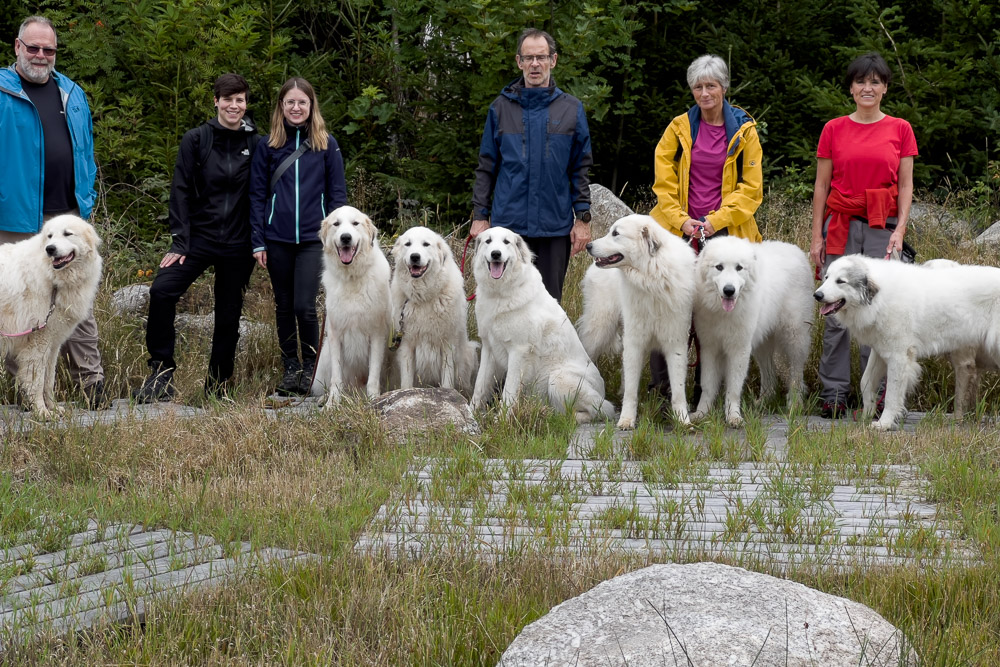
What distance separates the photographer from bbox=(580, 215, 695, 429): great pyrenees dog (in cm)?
601

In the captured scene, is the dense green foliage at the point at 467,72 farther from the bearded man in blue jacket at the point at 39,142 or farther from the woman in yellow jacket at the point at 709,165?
the woman in yellow jacket at the point at 709,165

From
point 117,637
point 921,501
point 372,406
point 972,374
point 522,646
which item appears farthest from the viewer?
point 972,374

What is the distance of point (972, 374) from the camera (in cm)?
633

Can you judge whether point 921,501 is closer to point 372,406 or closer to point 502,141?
point 372,406

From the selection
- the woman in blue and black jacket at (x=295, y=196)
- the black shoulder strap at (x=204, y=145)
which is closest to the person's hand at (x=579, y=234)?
the woman in blue and black jacket at (x=295, y=196)

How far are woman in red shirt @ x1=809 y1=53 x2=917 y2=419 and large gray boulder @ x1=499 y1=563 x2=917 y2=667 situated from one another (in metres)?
3.92

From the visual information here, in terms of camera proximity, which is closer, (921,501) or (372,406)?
(921,501)

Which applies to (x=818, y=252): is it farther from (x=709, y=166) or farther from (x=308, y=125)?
(x=308, y=125)

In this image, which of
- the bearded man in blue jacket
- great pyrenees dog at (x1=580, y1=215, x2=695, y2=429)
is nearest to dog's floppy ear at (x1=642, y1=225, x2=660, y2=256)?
great pyrenees dog at (x1=580, y1=215, x2=695, y2=429)

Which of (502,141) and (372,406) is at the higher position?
(502,141)

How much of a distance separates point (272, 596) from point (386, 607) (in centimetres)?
40

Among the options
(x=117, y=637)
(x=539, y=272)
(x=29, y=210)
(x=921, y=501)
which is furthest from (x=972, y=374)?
(x=29, y=210)

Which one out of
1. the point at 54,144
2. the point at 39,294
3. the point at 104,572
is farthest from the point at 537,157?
the point at 104,572

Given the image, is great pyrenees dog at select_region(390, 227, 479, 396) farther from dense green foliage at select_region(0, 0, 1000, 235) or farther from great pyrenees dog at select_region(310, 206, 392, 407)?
dense green foliage at select_region(0, 0, 1000, 235)
